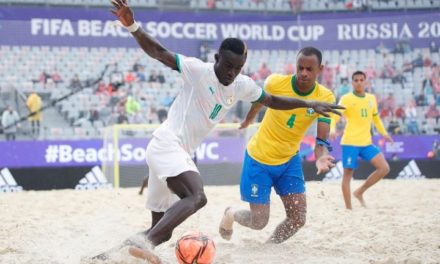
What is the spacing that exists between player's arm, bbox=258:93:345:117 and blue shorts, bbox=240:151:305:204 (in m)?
0.89

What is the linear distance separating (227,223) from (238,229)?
4.53ft

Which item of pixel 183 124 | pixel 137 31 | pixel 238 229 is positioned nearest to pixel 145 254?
pixel 183 124

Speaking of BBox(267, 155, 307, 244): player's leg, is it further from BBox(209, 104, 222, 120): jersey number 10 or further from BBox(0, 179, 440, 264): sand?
BBox(209, 104, 222, 120): jersey number 10

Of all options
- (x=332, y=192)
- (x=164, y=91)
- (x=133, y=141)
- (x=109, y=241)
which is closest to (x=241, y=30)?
(x=164, y=91)

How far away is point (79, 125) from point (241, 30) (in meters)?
4.93

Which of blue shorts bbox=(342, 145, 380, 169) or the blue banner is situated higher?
the blue banner

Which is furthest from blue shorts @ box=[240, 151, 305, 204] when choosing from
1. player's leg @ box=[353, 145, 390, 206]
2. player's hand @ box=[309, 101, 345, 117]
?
player's leg @ box=[353, 145, 390, 206]

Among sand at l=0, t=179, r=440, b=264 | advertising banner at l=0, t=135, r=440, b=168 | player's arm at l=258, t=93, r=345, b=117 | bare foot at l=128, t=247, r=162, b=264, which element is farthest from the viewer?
advertising banner at l=0, t=135, r=440, b=168

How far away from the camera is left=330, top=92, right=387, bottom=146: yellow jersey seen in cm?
920

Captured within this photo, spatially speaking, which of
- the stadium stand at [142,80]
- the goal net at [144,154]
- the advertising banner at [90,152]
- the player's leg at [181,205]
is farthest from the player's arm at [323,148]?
the stadium stand at [142,80]

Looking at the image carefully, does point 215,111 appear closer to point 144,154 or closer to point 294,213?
point 294,213

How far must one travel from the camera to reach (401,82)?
16938 millimetres

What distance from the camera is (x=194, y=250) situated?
14.8 feet

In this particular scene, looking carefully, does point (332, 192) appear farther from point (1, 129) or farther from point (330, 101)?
point (1, 129)
